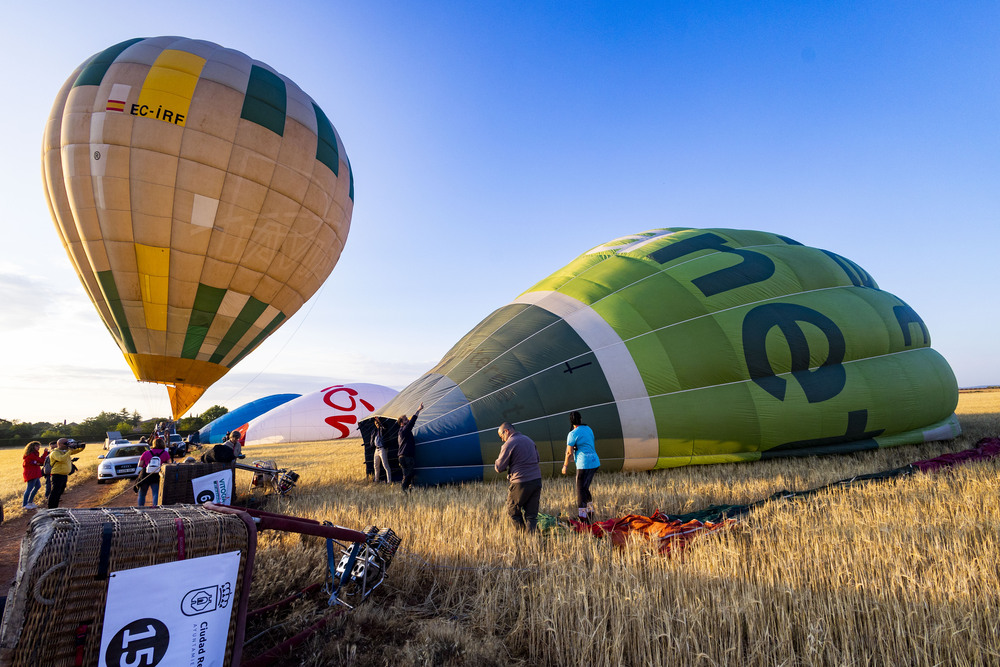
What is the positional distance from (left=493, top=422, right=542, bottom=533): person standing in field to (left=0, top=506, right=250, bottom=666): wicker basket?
3487 millimetres

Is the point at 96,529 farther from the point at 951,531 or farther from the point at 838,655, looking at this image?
the point at 951,531

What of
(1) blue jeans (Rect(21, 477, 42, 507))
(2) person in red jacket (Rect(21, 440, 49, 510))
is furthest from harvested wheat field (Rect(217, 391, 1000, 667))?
(1) blue jeans (Rect(21, 477, 42, 507))

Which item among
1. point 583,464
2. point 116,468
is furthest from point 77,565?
point 116,468

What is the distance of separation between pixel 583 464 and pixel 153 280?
42.2 feet

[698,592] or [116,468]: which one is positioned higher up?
[698,592]

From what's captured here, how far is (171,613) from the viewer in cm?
222

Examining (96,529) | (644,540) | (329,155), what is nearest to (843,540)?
(644,540)

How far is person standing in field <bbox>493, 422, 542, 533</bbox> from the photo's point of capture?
5539mm

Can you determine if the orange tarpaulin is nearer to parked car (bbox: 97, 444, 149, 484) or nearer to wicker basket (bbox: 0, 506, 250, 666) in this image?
wicker basket (bbox: 0, 506, 250, 666)

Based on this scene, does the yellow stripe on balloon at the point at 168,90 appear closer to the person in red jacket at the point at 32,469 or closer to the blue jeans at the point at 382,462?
the person in red jacket at the point at 32,469

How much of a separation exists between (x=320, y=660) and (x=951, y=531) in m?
4.79

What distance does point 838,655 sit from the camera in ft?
8.77

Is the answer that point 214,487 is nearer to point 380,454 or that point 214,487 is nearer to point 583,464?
point 380,454

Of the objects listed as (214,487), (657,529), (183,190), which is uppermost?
(183,190)
